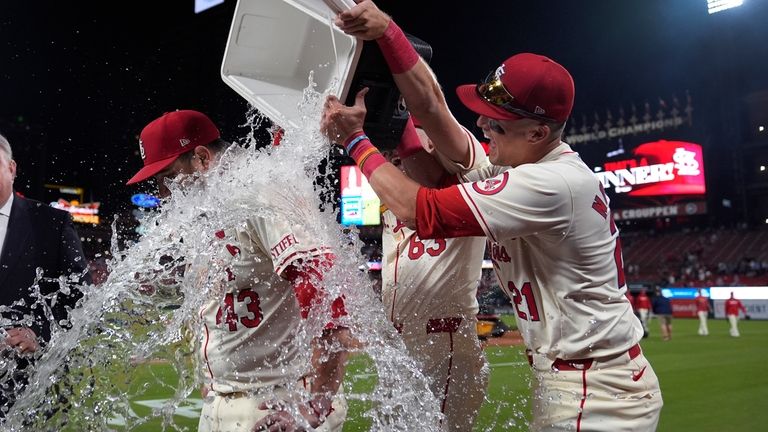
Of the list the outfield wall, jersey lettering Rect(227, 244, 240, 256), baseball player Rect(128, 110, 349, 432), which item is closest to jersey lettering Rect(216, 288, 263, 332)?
baseball player Rect(128, 110, 349, 432)

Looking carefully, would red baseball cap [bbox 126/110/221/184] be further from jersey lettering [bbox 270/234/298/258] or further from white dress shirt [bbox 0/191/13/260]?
white dress shirt [bbox 0/191/13/260]

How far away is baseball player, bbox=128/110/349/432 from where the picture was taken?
2682 mm

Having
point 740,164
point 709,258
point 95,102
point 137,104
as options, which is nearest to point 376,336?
point 137,104

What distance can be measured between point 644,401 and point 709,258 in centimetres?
4250

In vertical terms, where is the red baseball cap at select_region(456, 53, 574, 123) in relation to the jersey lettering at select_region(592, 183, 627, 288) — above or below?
above

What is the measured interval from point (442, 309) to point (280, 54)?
1.56 m

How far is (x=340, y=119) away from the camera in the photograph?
253 centimetres

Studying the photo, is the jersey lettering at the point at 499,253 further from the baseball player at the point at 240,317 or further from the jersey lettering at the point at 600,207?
the baseball player at the point at 240,317

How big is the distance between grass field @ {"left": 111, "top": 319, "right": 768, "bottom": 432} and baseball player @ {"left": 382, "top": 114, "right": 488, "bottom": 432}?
1.23 feet

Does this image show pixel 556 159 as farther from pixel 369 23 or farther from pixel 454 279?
pixel 454 279

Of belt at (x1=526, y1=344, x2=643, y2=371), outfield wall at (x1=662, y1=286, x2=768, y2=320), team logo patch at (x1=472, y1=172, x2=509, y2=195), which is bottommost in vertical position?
outfield wall at (x1=662, y1=286, x2=768, y2=320)

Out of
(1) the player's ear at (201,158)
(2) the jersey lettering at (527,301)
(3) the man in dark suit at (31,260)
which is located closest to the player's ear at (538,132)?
(2) the jersey lettering at (527,301)

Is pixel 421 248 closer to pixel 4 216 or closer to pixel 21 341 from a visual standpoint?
pixel 21 341

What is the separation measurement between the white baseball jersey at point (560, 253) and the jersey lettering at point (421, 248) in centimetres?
94
